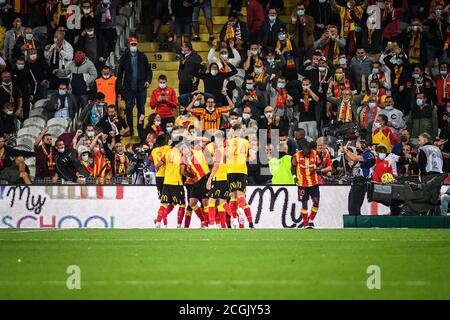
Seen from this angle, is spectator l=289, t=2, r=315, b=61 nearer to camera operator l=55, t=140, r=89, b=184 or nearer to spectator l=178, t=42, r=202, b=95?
spectator l=178, t=42, r=202, b=95

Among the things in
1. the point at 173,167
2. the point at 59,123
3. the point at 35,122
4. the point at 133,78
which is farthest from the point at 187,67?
the point at 173,167

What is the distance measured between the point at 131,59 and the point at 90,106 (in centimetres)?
169

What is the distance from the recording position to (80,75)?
30703 millimetres

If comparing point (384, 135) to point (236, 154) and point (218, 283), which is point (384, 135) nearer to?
point (236, 154)

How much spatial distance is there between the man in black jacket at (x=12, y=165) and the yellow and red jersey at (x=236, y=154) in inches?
232

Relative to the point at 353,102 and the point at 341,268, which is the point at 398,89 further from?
the point at 341,268

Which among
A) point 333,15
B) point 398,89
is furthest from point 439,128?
point 333,15

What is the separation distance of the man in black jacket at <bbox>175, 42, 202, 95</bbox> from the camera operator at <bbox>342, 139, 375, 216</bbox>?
492 cm

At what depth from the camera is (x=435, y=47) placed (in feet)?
103

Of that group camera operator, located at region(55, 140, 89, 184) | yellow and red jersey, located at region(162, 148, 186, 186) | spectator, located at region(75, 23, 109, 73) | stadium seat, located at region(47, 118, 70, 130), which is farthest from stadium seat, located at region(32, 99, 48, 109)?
yellow and red jersey, located at region(162, 148, 186, 186)

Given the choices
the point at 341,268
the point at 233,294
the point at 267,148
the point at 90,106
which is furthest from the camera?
the point at 90,106

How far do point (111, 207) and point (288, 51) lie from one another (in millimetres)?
7409

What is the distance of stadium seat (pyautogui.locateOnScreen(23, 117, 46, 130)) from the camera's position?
30.0 metres

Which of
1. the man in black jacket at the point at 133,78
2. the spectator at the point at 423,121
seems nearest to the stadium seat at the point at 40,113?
the man in black jacket at the point at 133,78
